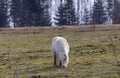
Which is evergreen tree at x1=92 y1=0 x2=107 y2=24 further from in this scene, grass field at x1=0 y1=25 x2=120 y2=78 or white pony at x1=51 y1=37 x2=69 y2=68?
white pony at x1=51 y1=37 x2=69 y2=68

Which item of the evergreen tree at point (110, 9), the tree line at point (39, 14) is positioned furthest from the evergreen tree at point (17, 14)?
the evergreen tree at point (110, 9)

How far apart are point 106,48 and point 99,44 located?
2.48 m

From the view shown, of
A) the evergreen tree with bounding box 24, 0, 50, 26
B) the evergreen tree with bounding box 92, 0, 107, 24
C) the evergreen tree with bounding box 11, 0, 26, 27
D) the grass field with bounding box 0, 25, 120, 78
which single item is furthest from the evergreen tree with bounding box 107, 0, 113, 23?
the grass field with bounding box 0, 25, 120, 78

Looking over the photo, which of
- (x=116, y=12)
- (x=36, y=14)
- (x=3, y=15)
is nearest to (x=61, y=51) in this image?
(x=3, y=15)

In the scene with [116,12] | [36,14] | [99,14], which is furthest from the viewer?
[116,12]

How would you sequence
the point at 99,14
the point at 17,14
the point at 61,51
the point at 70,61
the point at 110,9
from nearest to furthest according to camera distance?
the point at 61,51
the point at 70,61
the point at 17,14
the point at 99,14
the point at 110,9

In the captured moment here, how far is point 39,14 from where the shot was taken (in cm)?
8344

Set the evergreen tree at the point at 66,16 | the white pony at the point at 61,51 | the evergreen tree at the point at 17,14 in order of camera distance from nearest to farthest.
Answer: the white pony at the point at 61,51 < the evergreen tree at the point at 66,16 < the evergreen tree at the point at 17,14

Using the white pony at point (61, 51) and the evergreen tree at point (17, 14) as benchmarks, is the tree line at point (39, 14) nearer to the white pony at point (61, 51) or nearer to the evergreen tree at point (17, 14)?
the evergreen tree at point (17, 14)

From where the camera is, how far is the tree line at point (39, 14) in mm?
83062

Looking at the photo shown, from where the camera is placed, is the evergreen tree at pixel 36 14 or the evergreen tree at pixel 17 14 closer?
the evergreen tree at pixel 36 14

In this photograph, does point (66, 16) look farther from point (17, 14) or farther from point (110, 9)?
point (110, 9)

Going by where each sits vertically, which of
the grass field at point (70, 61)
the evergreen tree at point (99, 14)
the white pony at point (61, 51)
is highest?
the white pony at point (61, 51)

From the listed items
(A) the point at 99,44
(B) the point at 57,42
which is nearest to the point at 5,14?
(A) the point at 99,44
